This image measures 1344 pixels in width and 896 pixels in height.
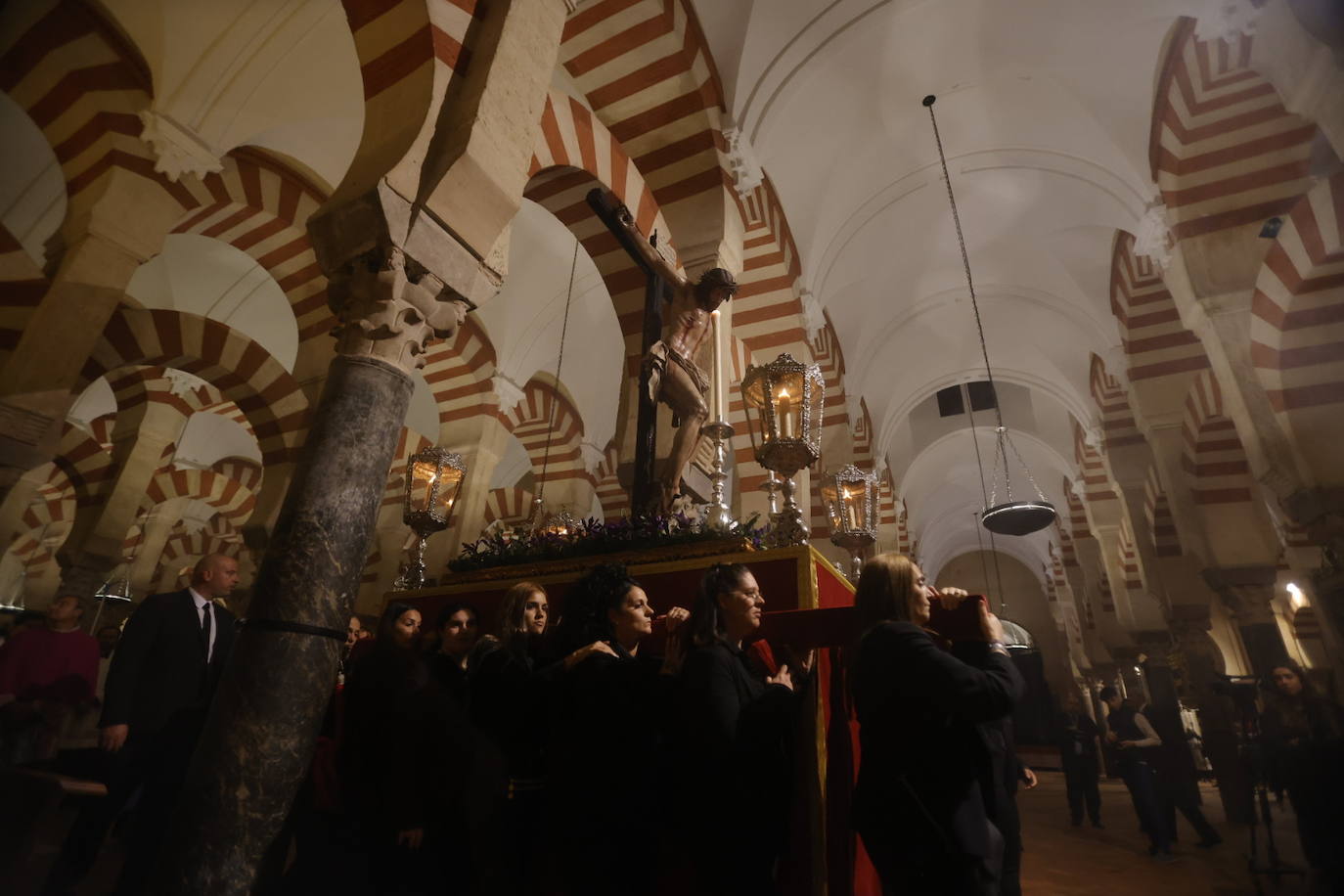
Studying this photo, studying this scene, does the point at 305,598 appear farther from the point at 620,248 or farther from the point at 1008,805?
the point at 620,248

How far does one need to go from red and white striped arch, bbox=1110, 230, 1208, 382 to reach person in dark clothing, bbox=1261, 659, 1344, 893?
15.9ft

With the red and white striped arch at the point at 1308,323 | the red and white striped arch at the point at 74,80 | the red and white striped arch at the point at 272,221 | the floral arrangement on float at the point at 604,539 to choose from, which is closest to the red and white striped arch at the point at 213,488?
the red and white striped arch at the point at 272,221

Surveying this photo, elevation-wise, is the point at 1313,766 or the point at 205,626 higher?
the point at 205,626

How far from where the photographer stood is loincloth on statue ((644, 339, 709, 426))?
138 inches

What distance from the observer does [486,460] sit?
7656mm

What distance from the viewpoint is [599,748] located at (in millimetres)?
1562

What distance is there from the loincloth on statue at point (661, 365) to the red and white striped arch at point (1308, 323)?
14.4ft

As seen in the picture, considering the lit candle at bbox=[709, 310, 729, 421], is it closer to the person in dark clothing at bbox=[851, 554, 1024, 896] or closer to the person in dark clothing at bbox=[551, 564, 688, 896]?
the person in dark clothing at bbox=[551, 564, 688, 896]

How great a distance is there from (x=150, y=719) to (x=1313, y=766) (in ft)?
18.4

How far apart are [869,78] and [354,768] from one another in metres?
7.48

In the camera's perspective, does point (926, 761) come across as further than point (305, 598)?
No

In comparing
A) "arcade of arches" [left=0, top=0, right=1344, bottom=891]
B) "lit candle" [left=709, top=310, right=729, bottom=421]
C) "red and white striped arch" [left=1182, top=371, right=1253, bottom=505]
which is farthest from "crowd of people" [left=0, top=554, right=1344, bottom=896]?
"red and white striped arch" [left=1182, top=371, right=1253, bottom=505]

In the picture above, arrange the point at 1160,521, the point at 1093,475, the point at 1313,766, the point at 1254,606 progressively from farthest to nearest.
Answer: the point at 1093,475 → the point at 1160,521 → the point at 1254,606 → the point at 1313,766

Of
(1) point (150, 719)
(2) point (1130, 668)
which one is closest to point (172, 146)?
(1) point (150, 719)
